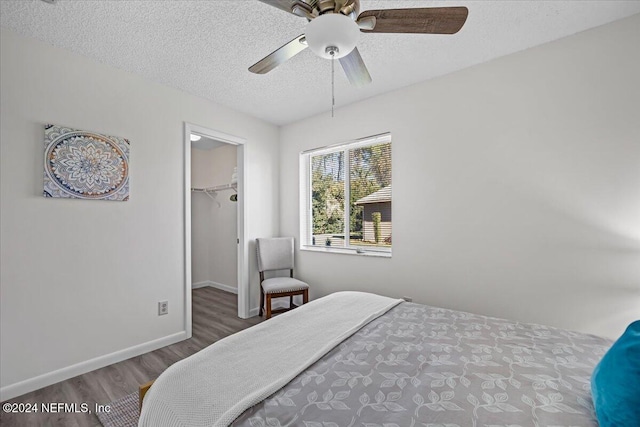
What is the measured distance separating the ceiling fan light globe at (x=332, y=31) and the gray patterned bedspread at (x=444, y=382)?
1.44 metres

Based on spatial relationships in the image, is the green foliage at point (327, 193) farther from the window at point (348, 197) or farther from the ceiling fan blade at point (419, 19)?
the ceiling fan blade at point (419, 19)

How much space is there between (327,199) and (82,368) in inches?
110

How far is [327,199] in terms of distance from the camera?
356 cm

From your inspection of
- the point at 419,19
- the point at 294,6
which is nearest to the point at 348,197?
the point at 419,19

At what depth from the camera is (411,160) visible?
2.71 meters

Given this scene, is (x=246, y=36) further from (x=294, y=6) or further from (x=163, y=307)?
(x=163, y=307)

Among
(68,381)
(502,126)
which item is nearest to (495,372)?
(502,126)

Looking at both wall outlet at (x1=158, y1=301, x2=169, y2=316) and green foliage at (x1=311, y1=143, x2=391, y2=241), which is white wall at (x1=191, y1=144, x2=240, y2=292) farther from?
wall outlet at (x1=158, y1=301, x2=169, y2=316)

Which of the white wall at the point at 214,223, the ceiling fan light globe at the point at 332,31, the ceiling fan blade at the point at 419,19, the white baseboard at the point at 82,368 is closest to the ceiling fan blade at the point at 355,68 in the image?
the ceiling fan blade at the point at 419,19

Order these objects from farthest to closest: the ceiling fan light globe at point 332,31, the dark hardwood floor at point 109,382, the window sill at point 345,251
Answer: the window sill at point 345,251 → the dark hardwood floor at point 109,382 → the ceiling fan light globe at point 332,31

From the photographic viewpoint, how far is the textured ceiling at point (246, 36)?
1718 mm

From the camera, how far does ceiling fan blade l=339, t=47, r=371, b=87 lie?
1.58m

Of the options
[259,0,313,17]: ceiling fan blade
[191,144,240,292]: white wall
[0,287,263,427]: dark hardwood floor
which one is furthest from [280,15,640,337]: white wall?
[191,144,240,292]: white wall

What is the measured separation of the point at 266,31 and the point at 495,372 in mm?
2353
